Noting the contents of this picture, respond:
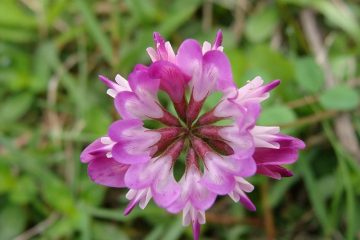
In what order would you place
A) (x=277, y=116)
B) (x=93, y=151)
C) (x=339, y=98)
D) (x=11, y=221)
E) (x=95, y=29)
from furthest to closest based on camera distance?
1. (x=95, y=29)
2. (x=11, y=221)
3. (x=339, y=98)
4. (x=277, y=116)
5. (x=93, y=151)

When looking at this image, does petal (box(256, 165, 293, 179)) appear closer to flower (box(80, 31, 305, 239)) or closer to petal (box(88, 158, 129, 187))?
flower (box(80, 31, 305, 239))

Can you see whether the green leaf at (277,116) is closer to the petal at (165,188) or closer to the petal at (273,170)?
the petal at (273,170)

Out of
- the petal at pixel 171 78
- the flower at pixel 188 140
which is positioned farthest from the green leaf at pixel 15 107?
the petal at pixel 171 78

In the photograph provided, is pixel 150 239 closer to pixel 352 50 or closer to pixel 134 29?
pixel 134 29

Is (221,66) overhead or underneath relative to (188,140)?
overhead

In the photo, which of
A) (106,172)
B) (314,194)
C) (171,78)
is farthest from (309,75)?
(106,172)

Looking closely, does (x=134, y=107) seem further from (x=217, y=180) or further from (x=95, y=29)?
(x=95, y=29)
